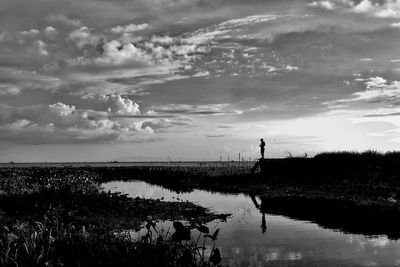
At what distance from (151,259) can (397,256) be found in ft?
35.9

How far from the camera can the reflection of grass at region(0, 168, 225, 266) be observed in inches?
474

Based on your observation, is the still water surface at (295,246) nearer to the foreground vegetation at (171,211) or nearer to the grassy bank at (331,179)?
the foreground vegetation at (171,211)

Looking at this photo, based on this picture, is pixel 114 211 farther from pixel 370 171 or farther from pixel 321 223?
pixel 370 171

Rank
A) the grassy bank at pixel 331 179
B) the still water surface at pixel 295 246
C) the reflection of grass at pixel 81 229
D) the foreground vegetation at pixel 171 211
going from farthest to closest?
1. the grassy bank at pixel 331 179
2. the still water surface at pixel 295 246
3. the foreground vegetation at pixel 171 211
4. the reflection of grass at pixel 81 229

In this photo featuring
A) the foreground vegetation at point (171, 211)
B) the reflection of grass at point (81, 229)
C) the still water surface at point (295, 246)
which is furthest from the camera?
the still water surface at point (295, 246)

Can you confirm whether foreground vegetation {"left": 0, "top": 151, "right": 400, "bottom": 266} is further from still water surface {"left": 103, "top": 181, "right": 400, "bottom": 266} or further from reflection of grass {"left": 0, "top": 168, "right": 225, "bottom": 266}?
still water surface {"left": 103, "top": 181, "right": 400, "bottom": 266}

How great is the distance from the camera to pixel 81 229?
1733cm

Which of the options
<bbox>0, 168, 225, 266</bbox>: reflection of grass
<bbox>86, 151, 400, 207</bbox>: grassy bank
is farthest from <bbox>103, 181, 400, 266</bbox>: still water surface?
<bbox>86, 151, 400, 207</bbox>: grassy bank

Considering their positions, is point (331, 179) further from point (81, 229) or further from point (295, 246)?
point (81, 229)

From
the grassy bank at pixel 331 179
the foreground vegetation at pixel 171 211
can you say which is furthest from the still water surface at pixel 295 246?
the grassy bank at pixel 331 179

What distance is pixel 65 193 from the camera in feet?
93.1

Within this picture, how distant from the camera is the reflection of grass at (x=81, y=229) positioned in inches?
474

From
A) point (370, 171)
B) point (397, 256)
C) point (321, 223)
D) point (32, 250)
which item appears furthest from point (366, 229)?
point (370, 171)

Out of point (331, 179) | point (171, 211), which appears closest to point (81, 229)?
point (171, 211)
